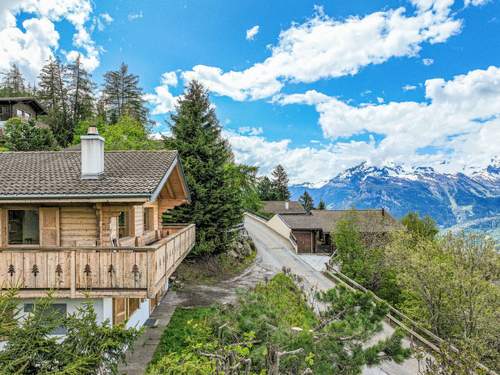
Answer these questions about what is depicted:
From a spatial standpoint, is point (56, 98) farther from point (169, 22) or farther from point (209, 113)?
point (209, 113)

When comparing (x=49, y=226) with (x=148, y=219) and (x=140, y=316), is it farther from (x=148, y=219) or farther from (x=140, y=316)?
(x=140, y=316)

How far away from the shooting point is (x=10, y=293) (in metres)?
5.20

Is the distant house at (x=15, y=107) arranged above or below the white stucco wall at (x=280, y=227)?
above

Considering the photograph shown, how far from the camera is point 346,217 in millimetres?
28469

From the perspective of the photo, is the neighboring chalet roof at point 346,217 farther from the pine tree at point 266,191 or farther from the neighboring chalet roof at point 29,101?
the neighboring chalet roof at point 29,101

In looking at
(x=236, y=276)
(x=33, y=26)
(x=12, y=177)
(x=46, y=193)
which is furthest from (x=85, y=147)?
(x=33, y=26)

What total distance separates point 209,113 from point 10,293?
1948 cm

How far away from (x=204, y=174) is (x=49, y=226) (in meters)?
12.5

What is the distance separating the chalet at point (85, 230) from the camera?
27.0ft

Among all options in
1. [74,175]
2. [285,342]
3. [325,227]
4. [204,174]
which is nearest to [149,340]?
[74,175]

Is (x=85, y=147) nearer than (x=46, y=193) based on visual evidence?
No

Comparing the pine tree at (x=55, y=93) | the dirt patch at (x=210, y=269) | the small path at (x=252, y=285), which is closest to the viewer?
the small path at (x=252, y=285)

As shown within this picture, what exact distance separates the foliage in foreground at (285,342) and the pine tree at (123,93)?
49.8m

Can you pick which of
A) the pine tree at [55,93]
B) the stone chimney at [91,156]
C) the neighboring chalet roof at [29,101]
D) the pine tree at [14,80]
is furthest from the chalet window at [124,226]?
the pine tree at [14,80]
